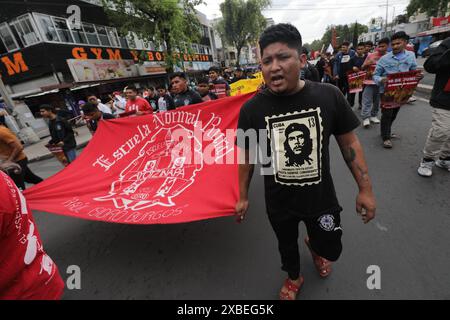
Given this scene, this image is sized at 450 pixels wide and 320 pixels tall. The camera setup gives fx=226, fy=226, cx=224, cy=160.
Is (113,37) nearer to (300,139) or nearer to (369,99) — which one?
(369,99)

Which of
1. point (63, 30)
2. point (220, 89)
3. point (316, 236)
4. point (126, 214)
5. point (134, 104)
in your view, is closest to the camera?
point (316, 236)

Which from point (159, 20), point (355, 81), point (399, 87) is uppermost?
point (159, 20)

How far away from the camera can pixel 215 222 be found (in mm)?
3193

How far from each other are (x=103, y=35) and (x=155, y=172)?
19.9m

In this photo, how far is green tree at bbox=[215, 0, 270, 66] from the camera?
3406 centimetres

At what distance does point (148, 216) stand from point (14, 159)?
12.6 ft

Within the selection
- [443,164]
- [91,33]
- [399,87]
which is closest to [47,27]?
[91,33]

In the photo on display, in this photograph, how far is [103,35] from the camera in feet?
59.0

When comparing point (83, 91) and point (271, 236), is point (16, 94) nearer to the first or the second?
point (83, 91)

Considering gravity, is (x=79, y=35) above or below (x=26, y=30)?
below

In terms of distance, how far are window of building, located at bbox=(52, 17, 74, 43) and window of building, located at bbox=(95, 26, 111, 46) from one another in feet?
8.79

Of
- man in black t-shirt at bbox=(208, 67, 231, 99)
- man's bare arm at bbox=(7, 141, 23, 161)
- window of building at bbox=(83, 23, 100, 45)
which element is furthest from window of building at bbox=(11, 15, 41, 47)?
man's bare arm at bbox=(7, 141, 23, 161)

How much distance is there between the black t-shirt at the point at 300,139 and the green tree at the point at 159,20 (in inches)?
667

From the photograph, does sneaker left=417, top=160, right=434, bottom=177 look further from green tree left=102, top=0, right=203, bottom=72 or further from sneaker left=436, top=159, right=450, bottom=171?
green tree left=102, top=0, right=203, bottom=72
